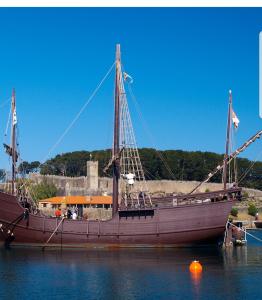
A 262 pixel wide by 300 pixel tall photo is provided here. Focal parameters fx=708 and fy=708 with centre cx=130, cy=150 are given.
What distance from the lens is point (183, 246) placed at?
5147 centimetres

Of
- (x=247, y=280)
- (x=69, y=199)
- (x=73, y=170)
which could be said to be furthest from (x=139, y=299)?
(x=73, y=170)

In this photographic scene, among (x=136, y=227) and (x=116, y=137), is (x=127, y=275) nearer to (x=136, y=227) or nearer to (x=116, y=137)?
(x=136, y=227)

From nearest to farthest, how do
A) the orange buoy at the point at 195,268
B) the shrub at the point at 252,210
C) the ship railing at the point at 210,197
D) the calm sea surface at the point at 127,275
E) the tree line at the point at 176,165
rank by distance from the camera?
the calm sea surface at the point at 127,275
the orange buoy at the point at 195,268
the ship railing at the point at 210,197
the shrub at the point at 252,210
the tree line at the point at 176,165

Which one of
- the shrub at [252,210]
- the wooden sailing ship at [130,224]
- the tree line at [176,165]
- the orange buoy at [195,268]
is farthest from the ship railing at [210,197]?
the tree line at [176,165]

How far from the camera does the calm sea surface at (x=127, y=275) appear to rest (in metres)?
32.2

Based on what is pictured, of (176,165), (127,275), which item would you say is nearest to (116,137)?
(127,275)

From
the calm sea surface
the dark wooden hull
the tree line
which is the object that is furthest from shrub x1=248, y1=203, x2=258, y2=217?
the calm sea surface

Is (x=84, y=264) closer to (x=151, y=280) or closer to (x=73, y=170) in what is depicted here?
(x=151, y=280)

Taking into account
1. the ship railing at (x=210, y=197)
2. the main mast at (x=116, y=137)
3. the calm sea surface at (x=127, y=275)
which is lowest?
the calm sea surface at (x=127, y=275)

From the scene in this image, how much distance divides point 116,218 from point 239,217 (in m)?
55.6

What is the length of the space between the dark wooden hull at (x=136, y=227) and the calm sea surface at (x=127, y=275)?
1368 millimetres

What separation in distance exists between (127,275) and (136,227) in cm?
1389

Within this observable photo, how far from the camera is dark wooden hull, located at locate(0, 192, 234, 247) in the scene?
50719mm

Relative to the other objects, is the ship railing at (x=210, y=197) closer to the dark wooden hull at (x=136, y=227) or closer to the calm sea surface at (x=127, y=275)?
the dark wooden hull at (x=136, y=227)
